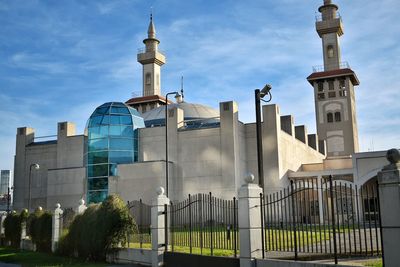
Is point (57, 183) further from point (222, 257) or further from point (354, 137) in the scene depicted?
point (354, 137)

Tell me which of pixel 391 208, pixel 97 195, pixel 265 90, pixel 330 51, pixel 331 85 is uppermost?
pixel 330 51

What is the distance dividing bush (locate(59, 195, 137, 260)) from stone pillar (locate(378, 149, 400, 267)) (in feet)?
38.1

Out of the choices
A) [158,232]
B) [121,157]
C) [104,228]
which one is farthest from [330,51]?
[158,232]

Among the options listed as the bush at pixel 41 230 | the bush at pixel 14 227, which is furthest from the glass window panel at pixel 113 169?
the bush at pixel 41 230

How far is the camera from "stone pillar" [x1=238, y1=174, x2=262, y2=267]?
11977 millimetres

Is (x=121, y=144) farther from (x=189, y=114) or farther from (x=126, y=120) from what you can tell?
(x=189, y=114)

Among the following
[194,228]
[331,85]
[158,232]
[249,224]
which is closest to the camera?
[249,224]

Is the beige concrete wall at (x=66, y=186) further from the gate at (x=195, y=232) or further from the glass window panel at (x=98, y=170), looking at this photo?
the gate at (x=195, y=232)

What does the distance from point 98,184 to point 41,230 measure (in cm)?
1900

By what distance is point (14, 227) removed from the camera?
99.0 feet

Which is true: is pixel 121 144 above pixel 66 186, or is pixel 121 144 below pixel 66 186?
above

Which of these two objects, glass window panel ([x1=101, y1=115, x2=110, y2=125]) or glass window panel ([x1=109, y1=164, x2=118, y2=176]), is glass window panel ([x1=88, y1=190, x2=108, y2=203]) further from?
glass window panel ([x1=101, y1=115, x2=110, y2=125])

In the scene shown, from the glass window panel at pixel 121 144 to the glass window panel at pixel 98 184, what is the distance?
2.99 m

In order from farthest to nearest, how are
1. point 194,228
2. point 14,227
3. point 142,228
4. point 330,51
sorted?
point 330,51, point 14,227, point 142,228, point 194,228
